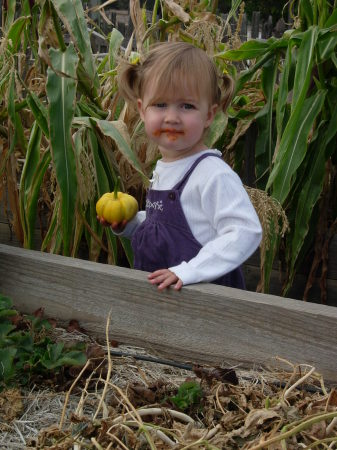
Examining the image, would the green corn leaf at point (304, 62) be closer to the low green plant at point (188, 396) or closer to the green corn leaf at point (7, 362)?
the low green plant at point (188, 396)

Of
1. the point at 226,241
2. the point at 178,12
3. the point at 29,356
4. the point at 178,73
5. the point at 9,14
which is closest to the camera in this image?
the point at 29,356

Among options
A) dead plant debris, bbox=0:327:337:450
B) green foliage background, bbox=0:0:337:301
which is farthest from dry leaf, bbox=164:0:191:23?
dead plant debris, bbox=0:327:337:450

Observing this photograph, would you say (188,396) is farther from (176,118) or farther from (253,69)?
(253,69)

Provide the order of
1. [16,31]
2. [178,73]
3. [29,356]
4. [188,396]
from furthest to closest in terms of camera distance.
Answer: [16,31], [178,73], [29,356], [188,396]

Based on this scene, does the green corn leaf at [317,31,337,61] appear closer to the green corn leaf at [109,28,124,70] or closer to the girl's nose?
the girl's nose

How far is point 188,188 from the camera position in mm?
1945

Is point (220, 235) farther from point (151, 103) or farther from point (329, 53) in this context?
point (329, 53)

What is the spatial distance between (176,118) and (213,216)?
267mm

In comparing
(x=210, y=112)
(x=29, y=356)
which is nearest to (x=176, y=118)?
(x=210, y=112)

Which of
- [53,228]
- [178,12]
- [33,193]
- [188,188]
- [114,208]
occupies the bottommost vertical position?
[53,228]

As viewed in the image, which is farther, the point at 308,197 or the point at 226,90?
the point at 308,197

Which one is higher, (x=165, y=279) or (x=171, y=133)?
(x=171, y=133)

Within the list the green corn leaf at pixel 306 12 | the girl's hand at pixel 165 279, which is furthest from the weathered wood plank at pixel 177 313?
the green corn leaf at pixel 306 12

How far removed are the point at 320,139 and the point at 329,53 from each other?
281mm
